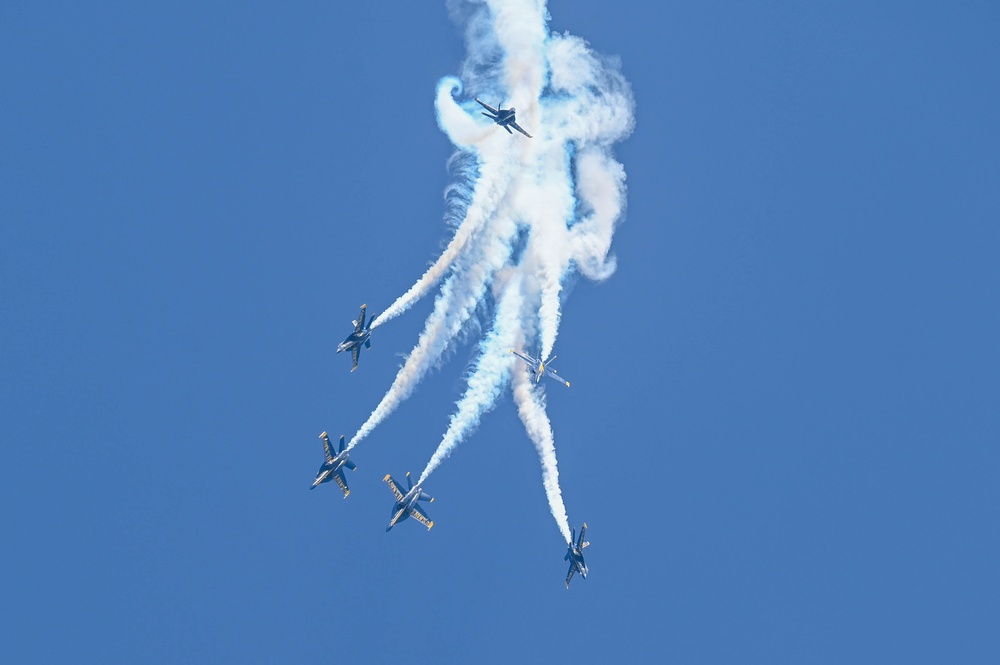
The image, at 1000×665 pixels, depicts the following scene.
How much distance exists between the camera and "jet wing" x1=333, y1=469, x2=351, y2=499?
59625 millimetres

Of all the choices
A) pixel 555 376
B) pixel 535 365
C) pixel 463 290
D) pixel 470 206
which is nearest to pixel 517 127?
pixel 470 206

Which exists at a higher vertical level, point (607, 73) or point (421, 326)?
point (607, 73)

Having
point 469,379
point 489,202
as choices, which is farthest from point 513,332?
point 489,202

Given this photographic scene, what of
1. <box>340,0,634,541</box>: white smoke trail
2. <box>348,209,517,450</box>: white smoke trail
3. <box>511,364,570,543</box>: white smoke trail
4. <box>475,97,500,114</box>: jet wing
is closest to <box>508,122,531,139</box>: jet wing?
<box>340,0,634,541</box>: white smoke trail

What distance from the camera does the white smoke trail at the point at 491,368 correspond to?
179 ft

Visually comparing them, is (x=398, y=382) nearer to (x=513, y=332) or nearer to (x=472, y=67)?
(x=513, y=332)

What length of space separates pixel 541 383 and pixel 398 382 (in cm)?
859

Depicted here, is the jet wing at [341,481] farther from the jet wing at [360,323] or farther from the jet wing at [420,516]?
the jet wing at [360,323]

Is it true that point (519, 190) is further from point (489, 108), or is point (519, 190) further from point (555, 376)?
point (555, 376)

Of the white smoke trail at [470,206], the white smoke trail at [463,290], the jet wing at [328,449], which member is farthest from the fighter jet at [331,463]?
the white smoke trail at [470,206]

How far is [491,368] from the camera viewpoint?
5534 cm

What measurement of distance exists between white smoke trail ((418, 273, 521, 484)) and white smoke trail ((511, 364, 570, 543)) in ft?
3.69

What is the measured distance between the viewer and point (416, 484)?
58.2 m

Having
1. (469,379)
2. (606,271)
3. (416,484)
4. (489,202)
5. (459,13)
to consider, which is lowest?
→ (416,484)
